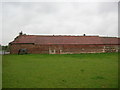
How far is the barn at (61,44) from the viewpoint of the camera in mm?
45719

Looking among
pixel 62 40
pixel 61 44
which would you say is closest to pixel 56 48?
pixel 61 44

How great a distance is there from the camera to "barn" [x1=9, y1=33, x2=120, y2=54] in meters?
45.7

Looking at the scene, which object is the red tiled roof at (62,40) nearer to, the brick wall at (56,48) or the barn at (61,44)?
the barn at (61,44)

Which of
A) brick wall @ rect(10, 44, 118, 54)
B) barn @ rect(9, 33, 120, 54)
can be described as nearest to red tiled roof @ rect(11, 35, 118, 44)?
barn @ rect(9, 33, 120, 54)

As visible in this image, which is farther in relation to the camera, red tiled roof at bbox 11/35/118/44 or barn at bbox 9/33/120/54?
red tiled roof at bbox 11/35/118/44

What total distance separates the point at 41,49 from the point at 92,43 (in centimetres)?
1381

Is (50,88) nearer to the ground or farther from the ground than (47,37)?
nearer to the ground

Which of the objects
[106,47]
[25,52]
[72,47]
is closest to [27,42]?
[25,52]

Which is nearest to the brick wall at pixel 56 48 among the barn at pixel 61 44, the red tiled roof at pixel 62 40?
the barn at pixel 61 44

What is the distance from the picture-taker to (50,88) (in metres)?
8.16

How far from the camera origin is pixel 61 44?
4659cm

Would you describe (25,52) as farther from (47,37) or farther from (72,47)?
(72,47)

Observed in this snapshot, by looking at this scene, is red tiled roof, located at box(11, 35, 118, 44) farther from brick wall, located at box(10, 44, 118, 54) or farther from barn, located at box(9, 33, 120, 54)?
brick wall, located at box(10, 44, 118, 54)

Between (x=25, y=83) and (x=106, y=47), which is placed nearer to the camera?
(x=25, y=83)
